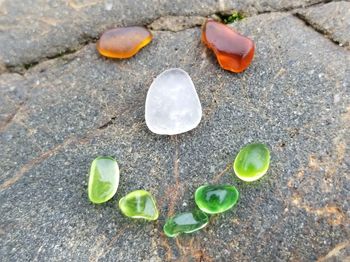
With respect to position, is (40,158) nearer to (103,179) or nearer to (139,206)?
(103,179)

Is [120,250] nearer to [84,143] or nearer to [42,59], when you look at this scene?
[84,143]

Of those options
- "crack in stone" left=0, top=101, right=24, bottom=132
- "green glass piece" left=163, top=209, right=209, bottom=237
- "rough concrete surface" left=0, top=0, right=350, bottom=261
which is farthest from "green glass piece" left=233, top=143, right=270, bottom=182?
"crack in stone" left=0, top=101, right=24, bottom=132

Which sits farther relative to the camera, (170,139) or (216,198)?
(170,139)

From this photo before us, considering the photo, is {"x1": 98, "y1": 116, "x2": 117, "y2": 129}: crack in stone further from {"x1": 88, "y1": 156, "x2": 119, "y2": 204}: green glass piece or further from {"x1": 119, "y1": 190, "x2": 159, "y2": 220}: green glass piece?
{"x1": 119, "y1": 190, "x2": 159, "y2": 220}: green glass piece

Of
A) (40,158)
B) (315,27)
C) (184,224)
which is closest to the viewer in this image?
(184,224)

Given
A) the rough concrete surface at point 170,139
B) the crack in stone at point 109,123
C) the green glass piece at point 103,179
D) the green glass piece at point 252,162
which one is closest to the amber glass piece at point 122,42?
the rough concrete surface at point 170,139

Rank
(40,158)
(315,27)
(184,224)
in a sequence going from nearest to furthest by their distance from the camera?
1. (184,224)
2. (40,158)
3. (315,27)

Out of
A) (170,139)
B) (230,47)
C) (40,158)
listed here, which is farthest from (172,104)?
(40,158)

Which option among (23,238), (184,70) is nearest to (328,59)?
(184,70)
